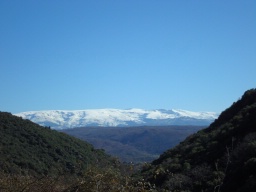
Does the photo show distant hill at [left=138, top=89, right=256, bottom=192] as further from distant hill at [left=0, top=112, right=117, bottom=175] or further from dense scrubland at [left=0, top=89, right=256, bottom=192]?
distant hill at [left=0, top=112, right=117, bottom=175]

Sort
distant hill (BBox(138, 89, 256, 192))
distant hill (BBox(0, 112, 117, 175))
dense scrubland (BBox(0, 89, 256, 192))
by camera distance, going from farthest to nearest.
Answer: distant hill (BBox(0, 112, 117, 175)), distant hill (BBox(138, 89, 256, 192)), dense scrubland (BBox(0, 89, 256, 192))

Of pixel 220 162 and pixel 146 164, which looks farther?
pixel 220 162

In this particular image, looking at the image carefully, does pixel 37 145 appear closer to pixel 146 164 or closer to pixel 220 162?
pixel 220 162

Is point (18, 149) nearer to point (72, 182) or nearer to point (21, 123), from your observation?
point (21, 123)

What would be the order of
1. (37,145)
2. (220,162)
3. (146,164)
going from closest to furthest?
(146,164)
(220,162)
(37,145)

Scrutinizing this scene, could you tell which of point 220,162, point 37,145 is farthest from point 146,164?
point 37,145

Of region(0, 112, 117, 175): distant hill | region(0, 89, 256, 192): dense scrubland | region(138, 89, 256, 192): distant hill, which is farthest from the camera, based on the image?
region(0, 112, 117, 175): distant hill

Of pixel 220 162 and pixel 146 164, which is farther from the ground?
pixel 146 164

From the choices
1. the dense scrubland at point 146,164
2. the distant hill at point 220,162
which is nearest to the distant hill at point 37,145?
the dense scrubland at point 146,164

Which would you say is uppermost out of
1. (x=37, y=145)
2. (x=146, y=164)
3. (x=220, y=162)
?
(x=146, y=164)

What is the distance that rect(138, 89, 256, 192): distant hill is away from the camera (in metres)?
15.6

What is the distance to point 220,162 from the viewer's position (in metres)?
18.8

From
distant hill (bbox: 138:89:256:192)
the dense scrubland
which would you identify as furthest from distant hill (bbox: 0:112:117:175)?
distant hill (bbox: 138:89:256:192)

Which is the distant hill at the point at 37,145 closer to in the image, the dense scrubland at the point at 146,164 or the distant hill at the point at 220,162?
the dense scrubland at the point at 146,164
